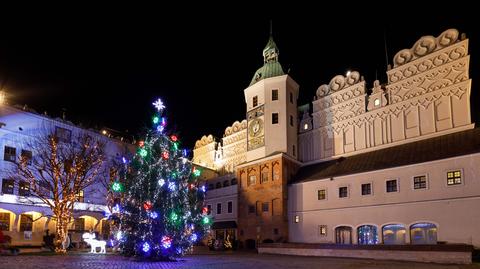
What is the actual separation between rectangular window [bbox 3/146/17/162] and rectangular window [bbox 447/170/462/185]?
3811cm

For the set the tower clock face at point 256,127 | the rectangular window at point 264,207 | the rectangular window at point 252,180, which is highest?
the tower clock face at point 256,127

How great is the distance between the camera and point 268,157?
43.8 m

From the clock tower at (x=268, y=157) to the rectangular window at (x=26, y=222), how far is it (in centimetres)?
2130

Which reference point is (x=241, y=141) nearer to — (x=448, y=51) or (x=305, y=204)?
(x=305, y=204)

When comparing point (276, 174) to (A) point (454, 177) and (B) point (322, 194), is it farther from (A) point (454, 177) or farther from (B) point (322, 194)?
(A) point (454, 177)

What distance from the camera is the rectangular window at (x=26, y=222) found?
4238 centimetres

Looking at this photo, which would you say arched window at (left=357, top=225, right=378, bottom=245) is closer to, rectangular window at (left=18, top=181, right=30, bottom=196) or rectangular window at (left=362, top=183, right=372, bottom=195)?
Answer: rectangular window at (left=362, top=183, right=372, bottom=195)

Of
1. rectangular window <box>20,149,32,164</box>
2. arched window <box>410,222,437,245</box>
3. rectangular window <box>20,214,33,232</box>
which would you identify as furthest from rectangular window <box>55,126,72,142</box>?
arched window <box>410,222,437,245</box>

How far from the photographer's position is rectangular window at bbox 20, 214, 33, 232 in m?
42.4

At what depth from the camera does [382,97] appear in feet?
129

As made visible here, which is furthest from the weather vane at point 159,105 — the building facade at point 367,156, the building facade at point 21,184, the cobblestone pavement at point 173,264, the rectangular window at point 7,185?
the rectangular window at point 7,185

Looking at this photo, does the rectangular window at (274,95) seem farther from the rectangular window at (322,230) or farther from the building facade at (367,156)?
the rectangular window at (322,230)

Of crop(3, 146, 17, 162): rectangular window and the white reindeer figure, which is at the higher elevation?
crop(3, 146, 17, 162): rectangular window

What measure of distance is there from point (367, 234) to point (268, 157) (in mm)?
12687
